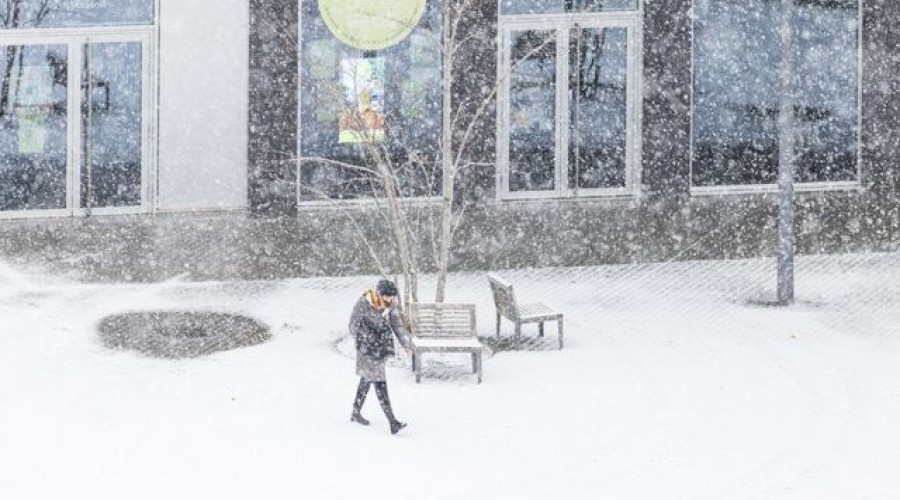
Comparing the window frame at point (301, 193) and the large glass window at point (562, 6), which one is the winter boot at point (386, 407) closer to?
the window frame at point (301, 193)

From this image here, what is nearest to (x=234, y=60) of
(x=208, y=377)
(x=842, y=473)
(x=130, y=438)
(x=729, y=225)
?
(x=729, y=225)

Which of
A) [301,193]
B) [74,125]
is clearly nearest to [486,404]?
[301,193]

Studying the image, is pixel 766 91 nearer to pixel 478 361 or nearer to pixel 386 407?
pixel 478 361

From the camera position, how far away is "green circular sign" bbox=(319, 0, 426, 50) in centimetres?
2202

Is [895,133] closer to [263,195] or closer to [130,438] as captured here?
[263,195]

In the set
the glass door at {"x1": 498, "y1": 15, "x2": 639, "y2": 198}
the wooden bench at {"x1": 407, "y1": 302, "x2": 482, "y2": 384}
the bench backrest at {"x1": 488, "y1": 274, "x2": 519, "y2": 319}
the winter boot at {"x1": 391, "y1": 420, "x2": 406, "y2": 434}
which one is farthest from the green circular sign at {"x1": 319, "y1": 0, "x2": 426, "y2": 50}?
the winter boot at {"x1": 391, "y1": 420, "x2": 406, "y2": 434}

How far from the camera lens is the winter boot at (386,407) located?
451 inches

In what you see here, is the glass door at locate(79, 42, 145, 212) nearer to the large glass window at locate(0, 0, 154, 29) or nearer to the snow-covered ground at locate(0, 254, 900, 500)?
the large glass window at locate(0, 0, 154, 29)

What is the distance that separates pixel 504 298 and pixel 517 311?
27 centimetres

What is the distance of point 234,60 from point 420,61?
306 centimetres

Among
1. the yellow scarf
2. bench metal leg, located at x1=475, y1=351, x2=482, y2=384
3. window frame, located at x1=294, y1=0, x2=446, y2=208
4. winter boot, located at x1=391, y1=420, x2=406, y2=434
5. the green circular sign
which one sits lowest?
winter boot, located at x1=391, y1=420, x2=406, y2=434

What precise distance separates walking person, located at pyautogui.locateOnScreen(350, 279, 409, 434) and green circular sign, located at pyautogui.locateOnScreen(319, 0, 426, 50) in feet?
36.4

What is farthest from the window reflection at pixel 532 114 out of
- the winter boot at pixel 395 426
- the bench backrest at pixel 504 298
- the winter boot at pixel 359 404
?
the winter boot at pixel 395 426

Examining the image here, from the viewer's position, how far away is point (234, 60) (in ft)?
73.6
